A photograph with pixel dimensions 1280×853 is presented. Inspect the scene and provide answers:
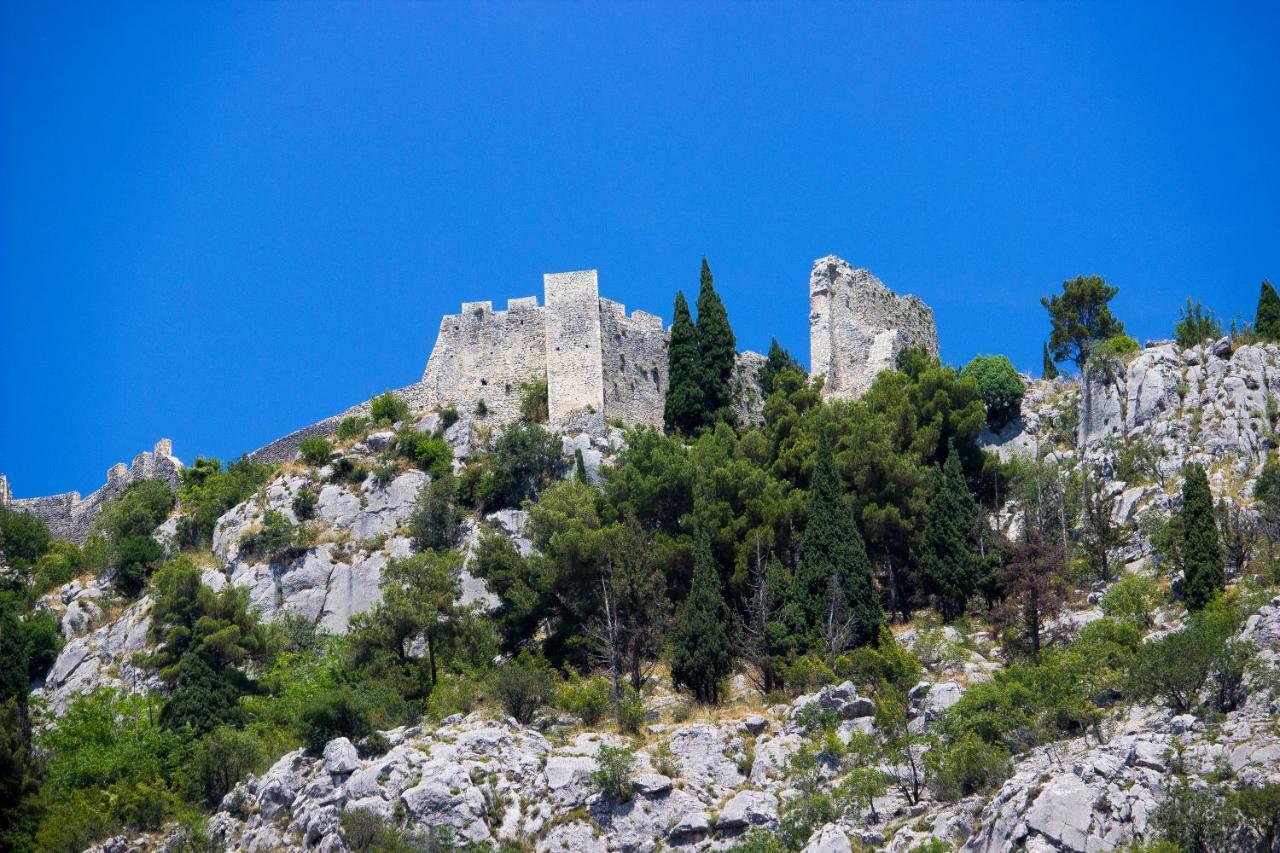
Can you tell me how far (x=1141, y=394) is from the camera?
177 ft

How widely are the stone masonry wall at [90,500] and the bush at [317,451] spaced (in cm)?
944

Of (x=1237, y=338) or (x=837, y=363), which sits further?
(x=837, y=363)

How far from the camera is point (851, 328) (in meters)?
65.4

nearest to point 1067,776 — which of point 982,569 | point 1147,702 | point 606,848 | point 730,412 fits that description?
point 1147,702

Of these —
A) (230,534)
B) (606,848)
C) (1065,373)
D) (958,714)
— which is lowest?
(606,848)

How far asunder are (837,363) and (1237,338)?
1482 cm

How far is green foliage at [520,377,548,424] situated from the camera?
63000mm

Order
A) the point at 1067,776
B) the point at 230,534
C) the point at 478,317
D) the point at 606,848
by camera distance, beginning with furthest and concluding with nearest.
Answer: the point at 478,317 → the point at 230,534 → the point at 606,848 → the point at 1067,776

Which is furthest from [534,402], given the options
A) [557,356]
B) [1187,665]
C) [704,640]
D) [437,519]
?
[1187,665]

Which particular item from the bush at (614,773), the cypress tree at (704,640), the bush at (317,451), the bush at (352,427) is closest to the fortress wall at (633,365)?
the bush at (352,427)

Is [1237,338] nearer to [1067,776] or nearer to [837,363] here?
[837,363]

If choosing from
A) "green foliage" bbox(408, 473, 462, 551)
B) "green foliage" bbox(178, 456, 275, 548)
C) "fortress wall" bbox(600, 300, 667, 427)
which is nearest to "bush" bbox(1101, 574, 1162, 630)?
"green foliage" bbox(408, 473, 462, 551)

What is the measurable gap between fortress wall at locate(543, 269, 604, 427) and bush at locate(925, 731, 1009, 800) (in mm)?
→ 26893

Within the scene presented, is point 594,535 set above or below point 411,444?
below
